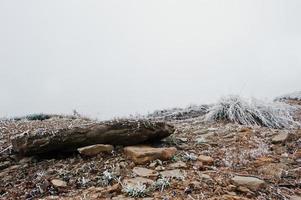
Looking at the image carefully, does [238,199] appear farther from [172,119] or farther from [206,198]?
[172,119]

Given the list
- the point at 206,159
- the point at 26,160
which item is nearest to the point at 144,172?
the point at 206,159

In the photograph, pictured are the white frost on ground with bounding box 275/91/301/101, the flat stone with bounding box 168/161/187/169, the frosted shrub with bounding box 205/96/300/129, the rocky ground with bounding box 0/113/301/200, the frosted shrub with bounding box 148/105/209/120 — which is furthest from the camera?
the white frost on ground with bounding box 275/91/301/101

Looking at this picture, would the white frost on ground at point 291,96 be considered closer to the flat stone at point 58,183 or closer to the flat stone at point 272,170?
the flat stone at point 272,170

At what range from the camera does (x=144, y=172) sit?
159 inches

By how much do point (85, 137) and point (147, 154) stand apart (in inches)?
28.6

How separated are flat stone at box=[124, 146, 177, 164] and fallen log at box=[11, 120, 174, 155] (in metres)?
0.20

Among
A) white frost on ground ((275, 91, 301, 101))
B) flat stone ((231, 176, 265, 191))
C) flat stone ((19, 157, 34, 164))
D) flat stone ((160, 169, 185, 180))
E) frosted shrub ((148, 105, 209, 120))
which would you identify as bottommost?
flat stone ((231, 176, 265, 191))

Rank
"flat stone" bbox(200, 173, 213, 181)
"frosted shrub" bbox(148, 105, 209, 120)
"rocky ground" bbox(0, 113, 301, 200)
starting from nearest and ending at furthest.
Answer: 1. "rocky ground" bbox(0, 113, 301, 200)
2. "flat stone" bbox(200, 173, 213, 181)
3. "frosted shrub" bbox(148, 105, 209, 120)

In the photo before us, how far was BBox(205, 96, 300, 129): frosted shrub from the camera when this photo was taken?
6375mm

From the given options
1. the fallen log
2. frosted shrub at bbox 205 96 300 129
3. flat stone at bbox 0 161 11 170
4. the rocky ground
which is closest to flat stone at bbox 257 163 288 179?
the rocky ground

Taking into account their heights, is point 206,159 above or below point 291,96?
below

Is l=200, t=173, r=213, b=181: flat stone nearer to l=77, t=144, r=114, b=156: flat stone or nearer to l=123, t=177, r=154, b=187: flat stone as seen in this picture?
l=123, t=177, r=154, b=187: flat stone

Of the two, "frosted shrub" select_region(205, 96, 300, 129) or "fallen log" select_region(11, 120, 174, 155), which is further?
"frosted shrub" select_region(205, 96, 300, 129)

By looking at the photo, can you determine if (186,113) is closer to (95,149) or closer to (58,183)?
(95,149)
